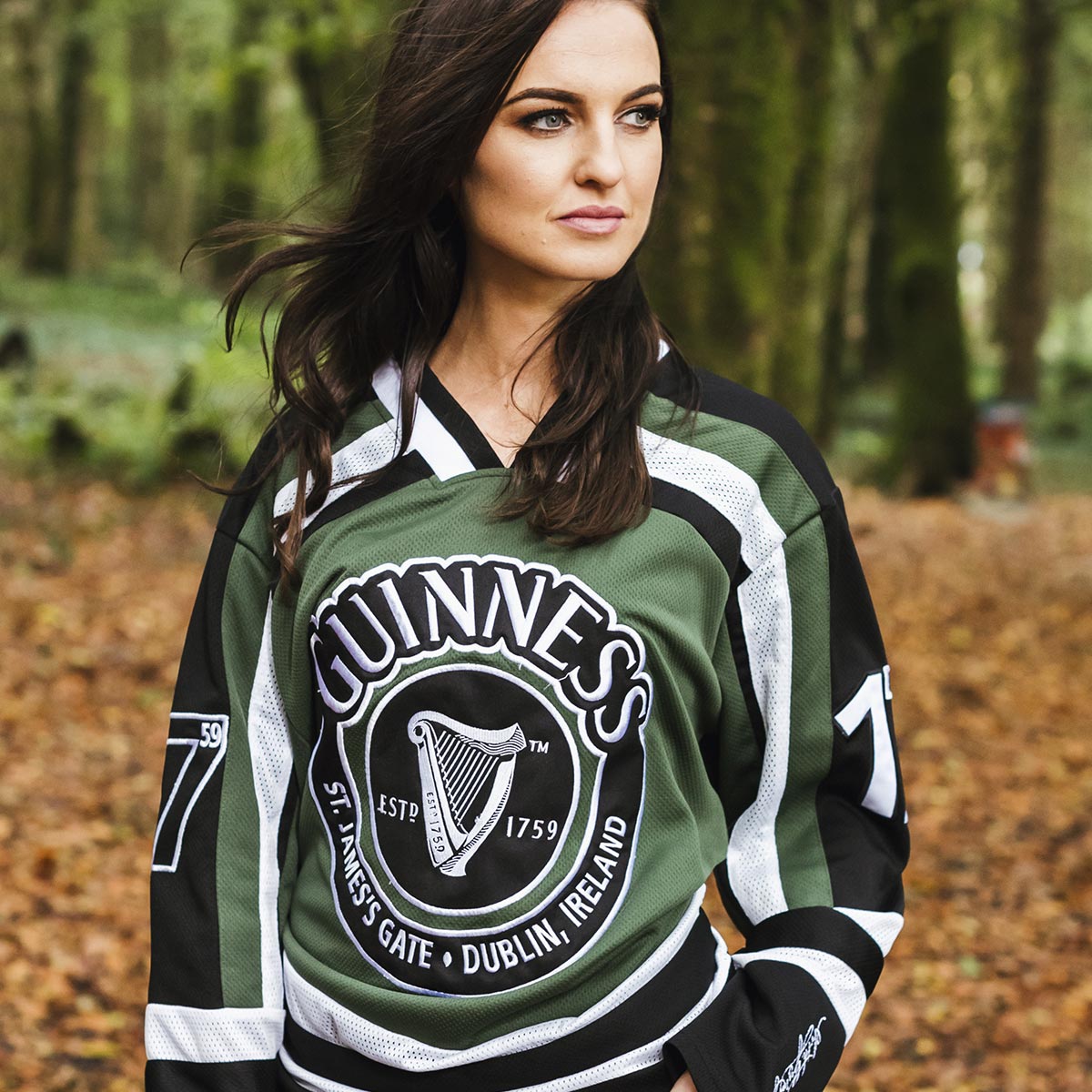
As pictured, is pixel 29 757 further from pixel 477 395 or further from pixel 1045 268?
pixel 1045 268

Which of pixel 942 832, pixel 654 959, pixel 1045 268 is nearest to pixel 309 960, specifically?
pixel 654 959

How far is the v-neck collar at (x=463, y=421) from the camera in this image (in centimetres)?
207

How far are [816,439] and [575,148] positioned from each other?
9323mm

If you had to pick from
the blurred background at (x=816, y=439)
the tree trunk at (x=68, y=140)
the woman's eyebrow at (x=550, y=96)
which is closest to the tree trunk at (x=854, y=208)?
the blurred background at (x=816, y=439)

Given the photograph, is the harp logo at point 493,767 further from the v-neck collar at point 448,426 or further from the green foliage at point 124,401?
the green foliage at point 124,401

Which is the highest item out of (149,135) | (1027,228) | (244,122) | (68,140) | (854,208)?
(244,122)

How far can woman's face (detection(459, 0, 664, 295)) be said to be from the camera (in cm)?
200

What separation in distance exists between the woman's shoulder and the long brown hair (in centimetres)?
3

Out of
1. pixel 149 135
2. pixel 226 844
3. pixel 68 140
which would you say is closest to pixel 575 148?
pixel 226 844

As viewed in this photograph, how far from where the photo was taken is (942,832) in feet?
21.8

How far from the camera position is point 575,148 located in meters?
2.02

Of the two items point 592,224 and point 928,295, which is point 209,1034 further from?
point 928,295

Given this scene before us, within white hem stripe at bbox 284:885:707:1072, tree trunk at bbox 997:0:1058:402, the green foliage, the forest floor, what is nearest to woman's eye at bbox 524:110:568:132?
white hem stripe at bbox 284:885:707:1072

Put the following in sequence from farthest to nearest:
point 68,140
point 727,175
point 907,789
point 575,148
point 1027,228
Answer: point 68,140 < point 1027,228 < point 907,789 < point 727,175 < point 575,148
